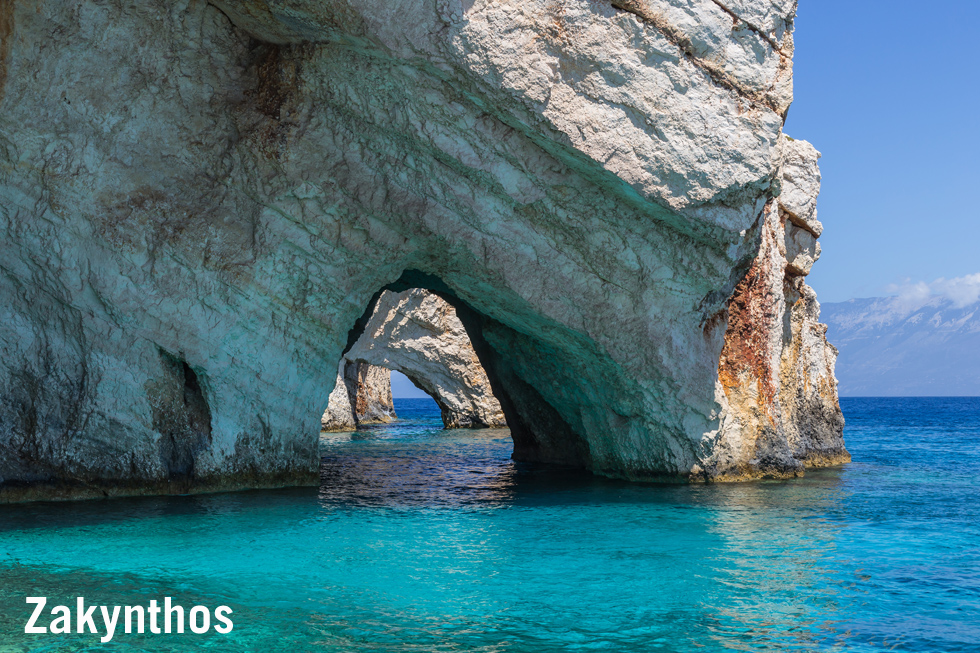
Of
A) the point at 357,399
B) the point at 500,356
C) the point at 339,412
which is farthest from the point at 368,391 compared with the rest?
the point at 500,356

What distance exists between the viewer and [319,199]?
13641 millimetres

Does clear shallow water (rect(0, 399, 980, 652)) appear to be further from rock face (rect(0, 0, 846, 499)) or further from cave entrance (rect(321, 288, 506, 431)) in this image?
cave entrance (rect(321, 288, 506, 431))

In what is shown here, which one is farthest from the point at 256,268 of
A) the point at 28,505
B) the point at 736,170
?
the point at 736,170

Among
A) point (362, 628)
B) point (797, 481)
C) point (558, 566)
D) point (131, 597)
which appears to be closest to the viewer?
point (362, 628)

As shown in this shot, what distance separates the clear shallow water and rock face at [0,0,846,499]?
161cm

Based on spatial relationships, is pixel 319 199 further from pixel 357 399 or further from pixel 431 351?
pixel 357 399

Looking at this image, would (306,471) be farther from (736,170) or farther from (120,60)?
(736,170)

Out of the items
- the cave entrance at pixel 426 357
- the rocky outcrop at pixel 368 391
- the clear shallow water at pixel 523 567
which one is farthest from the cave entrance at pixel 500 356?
the rocky outcrop at pixel 368 391

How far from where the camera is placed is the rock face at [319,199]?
1215 cm

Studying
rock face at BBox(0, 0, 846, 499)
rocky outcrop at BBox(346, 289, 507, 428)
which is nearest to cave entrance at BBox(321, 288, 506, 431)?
rocky outcrop at BBox(346, 289, 507, 428)

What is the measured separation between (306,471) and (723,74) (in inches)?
393

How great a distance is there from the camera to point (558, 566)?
30.4 feet

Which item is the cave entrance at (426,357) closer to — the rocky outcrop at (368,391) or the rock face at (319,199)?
the rocky outcrop at (368,391)

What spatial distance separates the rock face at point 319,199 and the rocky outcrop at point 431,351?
63.5 feet
